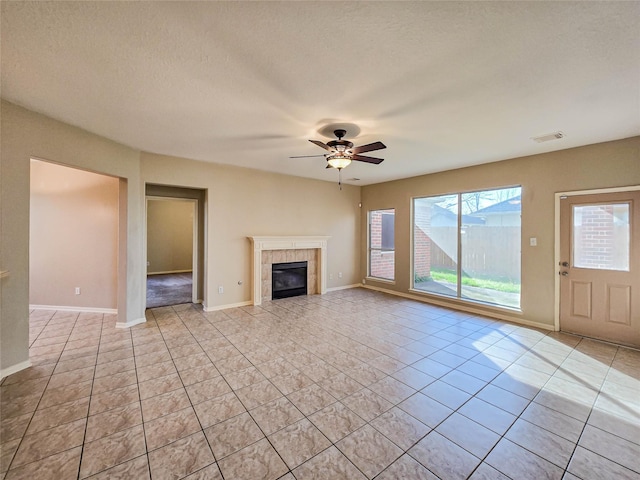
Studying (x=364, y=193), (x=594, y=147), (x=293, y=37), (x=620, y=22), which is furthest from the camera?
(x=364, y=193)

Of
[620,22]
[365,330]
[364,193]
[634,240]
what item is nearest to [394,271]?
[364,193]

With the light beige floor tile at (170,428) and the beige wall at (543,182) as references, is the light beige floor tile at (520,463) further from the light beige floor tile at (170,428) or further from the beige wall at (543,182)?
the beige wall at (543,182)

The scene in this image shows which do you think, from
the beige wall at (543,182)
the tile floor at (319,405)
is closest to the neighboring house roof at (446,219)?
the beige wall at (543,182)

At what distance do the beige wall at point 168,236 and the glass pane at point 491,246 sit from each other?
28.4ft

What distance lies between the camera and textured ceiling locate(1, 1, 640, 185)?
1.62 meters

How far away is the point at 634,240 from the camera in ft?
11.5

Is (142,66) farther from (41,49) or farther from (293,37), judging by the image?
(293,37)

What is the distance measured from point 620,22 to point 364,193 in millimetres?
5757

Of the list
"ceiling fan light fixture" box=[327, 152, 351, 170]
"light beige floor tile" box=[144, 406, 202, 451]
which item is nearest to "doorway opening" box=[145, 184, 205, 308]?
"light beige floor tile" box=[144, 406, 202, 451]

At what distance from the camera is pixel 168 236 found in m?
9.68

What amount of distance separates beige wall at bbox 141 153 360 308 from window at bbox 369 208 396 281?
107 centimetres

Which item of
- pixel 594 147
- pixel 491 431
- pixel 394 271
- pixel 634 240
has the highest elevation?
pixel 594 147

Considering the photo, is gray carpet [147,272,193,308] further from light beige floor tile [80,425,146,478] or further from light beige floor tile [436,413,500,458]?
light beige floor tile [436,413,500,458]

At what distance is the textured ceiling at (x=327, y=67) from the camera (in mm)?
1616
